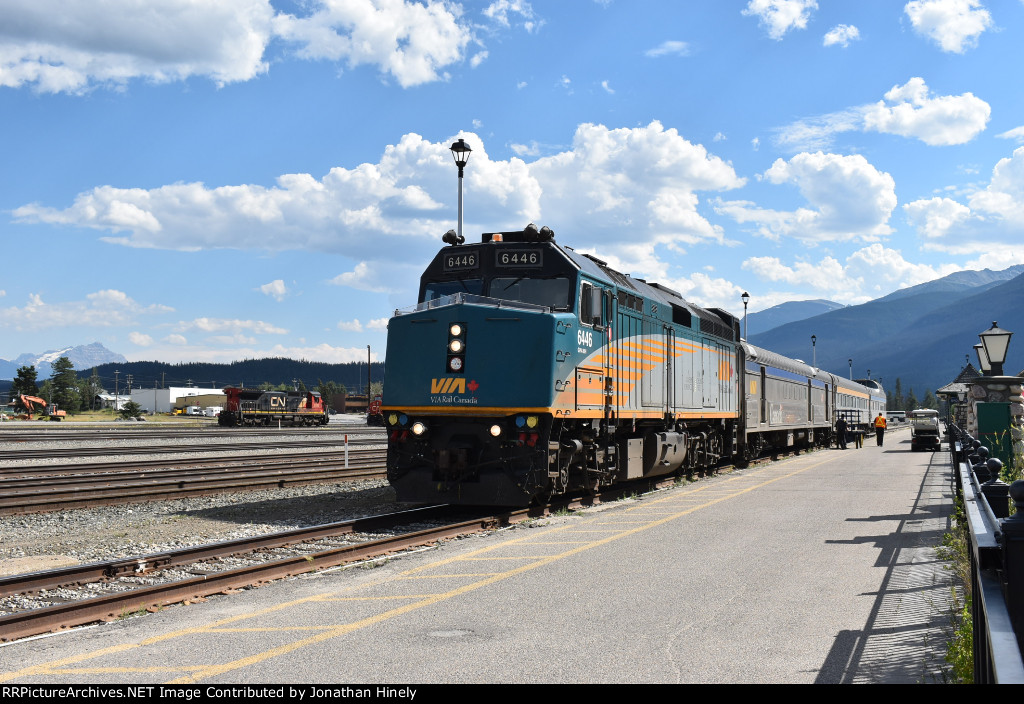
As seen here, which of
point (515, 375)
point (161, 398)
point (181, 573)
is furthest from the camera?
point (161, 398)

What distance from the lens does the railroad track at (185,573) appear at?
290 inches

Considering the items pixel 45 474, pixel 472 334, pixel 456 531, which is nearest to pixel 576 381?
pixel 472 334

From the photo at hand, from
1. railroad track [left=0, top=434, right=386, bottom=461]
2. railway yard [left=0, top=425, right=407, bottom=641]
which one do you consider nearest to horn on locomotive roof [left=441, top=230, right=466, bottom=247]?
railway yard [left=0, top=425, right=407, bottom=641]

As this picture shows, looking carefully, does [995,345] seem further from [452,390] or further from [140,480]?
[140,480]

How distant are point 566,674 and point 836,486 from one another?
589 inches

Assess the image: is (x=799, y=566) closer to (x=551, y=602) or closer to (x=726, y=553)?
(x=726, y=553)

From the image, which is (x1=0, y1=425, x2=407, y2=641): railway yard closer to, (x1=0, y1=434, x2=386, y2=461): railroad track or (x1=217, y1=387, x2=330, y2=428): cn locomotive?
(x1=0, y1=434, x2=386, y2=461): railroad track

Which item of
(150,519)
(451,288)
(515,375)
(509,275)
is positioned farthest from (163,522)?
(509,275)

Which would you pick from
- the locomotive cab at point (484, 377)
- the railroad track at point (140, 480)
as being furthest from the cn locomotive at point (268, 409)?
the locomotive cab at point (484, 377)

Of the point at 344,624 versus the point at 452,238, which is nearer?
the point at 344,624

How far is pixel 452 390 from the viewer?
13.4 metres

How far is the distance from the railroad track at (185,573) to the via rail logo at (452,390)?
6.05ft

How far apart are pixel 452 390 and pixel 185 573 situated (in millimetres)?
5037

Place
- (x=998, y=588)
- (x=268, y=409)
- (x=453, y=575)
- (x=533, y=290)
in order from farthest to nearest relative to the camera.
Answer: (x=268, y=409)
(x=533, y=290)
(x=453, y=575)
(x=998, y=588)
